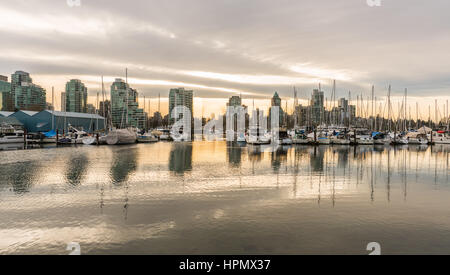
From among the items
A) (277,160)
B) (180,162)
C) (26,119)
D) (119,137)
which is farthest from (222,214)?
(26,119)

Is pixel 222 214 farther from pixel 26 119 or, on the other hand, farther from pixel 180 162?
pixel 26 119

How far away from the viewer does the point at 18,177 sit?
30.3 metres

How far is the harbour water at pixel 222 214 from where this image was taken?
13203 millimetres

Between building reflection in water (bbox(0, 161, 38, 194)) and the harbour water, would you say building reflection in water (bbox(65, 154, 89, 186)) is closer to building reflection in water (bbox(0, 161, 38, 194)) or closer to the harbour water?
the harbour water

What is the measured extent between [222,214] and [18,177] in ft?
79.1

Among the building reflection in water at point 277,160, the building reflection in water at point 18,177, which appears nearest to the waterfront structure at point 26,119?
the building reflection in water at point 18,177

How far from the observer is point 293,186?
86.7ft

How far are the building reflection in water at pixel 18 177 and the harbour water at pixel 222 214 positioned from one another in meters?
0.11

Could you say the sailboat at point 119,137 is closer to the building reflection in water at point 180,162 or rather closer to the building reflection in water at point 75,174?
the building reflection in water at point 180,162

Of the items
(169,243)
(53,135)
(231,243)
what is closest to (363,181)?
(231,243)

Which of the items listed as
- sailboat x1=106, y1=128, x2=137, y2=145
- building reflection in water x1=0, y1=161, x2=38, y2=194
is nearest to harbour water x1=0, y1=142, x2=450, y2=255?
building reflection in water x1=0, y1=161, x2=38, y2=194
